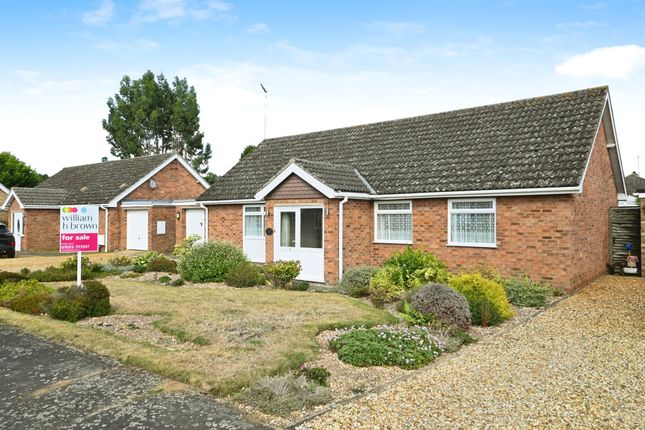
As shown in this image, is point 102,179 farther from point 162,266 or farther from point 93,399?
point 93,399

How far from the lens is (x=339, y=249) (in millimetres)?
15602

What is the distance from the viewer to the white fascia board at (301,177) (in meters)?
15.4

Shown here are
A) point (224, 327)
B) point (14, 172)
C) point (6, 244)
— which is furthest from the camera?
point (14, 172)

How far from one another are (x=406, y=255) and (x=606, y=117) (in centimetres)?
941

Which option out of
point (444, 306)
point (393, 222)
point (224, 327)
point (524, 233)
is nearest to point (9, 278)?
point (224, 327)

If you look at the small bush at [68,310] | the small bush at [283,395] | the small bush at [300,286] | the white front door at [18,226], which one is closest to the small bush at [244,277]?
the small bush at [300,286]

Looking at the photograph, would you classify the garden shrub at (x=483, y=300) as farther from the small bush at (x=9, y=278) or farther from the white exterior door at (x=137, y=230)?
the white exterior door at (x=137, y=230)

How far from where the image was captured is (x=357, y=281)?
14078 millimetres

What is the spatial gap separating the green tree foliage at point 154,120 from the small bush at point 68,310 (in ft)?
162

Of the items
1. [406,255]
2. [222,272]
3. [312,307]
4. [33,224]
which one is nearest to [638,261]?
[406,255]

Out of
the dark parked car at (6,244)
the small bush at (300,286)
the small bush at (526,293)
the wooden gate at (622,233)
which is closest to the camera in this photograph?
the small bush at (526,293)

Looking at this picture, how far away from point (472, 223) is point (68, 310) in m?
11.4

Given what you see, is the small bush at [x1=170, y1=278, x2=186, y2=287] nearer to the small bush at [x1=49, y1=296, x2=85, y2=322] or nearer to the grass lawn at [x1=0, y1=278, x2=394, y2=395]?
the grass lawn at [x1=0, y1=278, x2=394, y2=395]

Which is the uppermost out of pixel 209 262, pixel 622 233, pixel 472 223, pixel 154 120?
pixel 154 120
